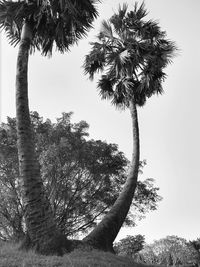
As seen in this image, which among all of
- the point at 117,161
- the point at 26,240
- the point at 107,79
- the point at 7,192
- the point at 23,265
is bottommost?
the point at 23,265

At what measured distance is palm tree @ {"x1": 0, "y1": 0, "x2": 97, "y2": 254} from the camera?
6.02 metres

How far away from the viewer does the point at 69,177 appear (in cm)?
1416

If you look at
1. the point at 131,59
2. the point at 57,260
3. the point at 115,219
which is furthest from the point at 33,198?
the point at 131,59

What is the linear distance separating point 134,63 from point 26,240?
8293 millimetres

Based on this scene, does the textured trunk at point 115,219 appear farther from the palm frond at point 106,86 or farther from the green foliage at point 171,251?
the green foliage at point 171,251

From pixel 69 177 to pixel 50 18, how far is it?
8197 mm

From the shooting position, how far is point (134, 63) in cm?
1156

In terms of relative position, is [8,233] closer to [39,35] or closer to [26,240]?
[26,240]

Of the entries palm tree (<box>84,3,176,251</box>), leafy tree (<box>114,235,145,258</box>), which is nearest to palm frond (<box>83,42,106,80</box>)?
palm tree (<box>84,3,176,251</box>)

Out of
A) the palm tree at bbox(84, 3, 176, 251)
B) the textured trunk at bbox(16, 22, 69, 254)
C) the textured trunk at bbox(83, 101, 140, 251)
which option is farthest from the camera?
the palm tree at bbox(84, 3, 176, 251)

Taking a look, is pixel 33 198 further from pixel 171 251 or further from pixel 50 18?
pixel 171 251

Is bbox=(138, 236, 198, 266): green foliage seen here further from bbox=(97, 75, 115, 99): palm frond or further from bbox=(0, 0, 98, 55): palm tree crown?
bbox=(0, 0, 98, 55): palm tree crown

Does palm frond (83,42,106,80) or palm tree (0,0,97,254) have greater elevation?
palm frond (83,42,106,80)

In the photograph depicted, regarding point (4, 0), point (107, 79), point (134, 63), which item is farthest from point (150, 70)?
point (4, 0)
